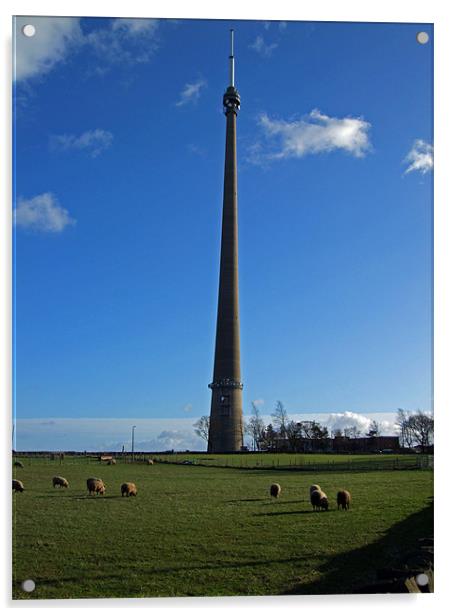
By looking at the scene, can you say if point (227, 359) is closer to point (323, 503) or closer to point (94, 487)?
point (94, 487)

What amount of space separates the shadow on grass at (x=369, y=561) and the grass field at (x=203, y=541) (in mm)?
13

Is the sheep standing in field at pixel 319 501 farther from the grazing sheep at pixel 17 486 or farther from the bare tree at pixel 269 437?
the grazing sheep at pixel 17 486

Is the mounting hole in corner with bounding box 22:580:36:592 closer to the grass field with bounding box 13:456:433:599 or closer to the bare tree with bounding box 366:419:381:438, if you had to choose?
the grass field with bounding box 13:456:433:599

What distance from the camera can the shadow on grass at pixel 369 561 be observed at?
271 inches

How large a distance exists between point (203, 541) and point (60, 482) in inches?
264

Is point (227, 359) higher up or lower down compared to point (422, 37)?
lower down

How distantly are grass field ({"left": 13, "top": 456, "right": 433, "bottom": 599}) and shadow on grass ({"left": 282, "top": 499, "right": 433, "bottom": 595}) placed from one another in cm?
1

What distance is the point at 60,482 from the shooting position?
1376cm

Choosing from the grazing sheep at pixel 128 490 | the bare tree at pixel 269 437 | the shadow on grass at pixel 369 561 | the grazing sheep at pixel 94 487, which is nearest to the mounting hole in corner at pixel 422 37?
the shadow on grass at pixel 369 561

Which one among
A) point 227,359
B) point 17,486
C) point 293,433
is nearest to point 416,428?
point 293,433

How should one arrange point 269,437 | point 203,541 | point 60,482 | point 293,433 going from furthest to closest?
point 269,437, point 60,482, point 293,433, point 203,541

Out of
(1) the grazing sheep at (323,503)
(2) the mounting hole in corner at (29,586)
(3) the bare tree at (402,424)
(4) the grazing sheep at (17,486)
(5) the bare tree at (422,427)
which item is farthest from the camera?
(1) the grazing sheep at (323,503)
